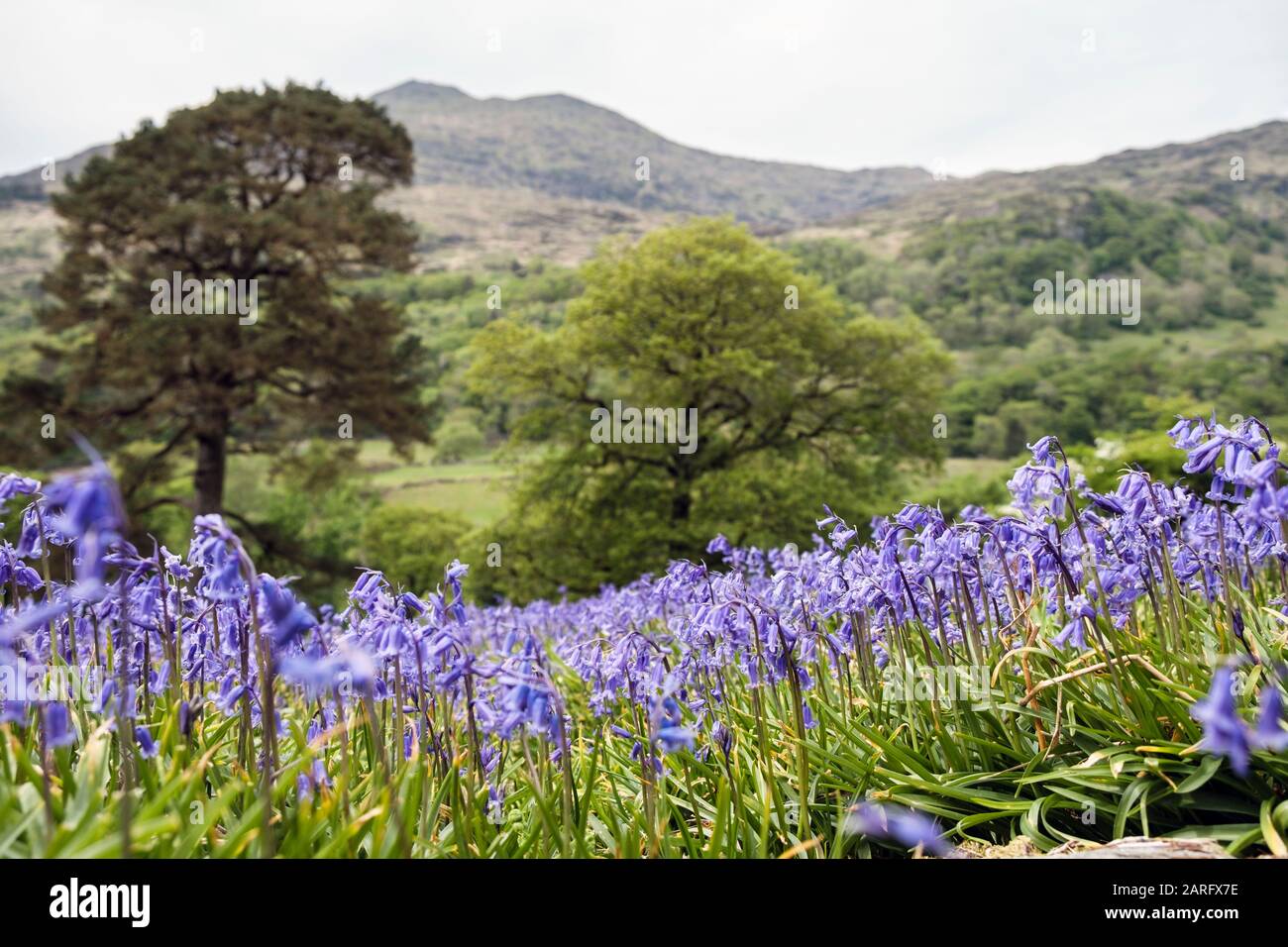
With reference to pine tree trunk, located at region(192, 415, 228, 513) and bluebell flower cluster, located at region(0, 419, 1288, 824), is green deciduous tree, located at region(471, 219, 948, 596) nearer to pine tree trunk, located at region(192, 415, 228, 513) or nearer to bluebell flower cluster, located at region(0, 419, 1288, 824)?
pine tree trunk, located at region(192, 415, 228, 513)

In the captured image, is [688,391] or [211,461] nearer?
[211,461]

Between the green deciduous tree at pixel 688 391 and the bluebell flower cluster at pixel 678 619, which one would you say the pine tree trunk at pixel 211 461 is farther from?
the bluebell flower cluster at pixel 678 619

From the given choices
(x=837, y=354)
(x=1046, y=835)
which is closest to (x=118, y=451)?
(x=837, y=354)

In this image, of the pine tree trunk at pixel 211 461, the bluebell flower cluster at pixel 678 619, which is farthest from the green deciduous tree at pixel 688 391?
the bluebell flower cluster at pixel 678 619

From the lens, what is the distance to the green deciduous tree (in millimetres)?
23281

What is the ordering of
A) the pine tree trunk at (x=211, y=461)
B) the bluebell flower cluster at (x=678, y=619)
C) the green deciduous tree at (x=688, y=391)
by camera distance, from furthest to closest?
the green deciduous tree at (x=688, y=391) → the pine tree trunk at (x=211, y=461) → the bluebell flower cluster at (x=678, y=619)

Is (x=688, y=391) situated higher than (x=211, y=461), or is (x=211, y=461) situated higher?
(x=688, y=391)

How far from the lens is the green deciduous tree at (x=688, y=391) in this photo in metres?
23.3

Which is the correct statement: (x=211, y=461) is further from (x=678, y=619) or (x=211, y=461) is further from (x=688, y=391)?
(x=678, y=619)

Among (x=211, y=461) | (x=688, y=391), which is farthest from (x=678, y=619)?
(x=211, y=461)

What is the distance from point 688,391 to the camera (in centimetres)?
2402

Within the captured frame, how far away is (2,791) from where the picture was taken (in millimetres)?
2416
